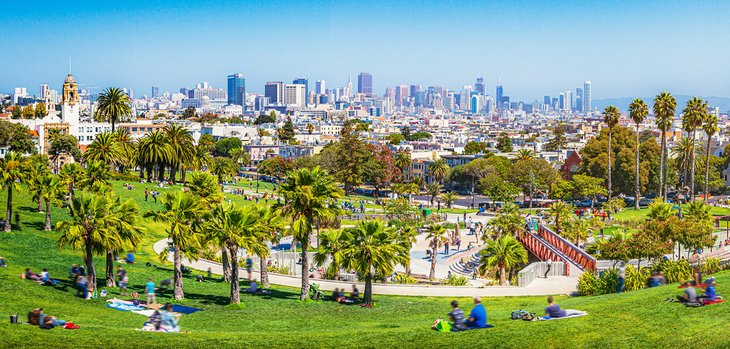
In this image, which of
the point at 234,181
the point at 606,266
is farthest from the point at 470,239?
the point at 234,181

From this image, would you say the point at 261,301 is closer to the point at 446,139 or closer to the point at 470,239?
the point at 470,239

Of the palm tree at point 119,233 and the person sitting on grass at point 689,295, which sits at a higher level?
the palm tree at point 119,233

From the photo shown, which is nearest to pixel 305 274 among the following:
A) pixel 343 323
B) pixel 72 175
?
pixel 343 323

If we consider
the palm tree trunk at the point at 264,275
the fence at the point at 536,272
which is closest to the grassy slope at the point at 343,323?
the palm tree trunk at the point at 264,275

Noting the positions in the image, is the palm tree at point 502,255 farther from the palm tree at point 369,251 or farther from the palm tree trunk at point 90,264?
the palm tree trunk at point 90,264

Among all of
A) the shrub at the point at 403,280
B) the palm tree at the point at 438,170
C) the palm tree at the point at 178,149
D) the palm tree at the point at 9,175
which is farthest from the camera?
the palm tree at the point at 438,170

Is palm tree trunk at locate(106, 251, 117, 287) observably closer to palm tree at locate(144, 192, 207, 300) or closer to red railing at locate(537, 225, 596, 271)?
palm tree at locate(144, 192, 207, 300)

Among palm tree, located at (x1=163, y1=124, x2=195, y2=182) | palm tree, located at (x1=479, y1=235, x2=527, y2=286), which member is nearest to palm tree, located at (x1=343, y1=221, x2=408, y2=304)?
palm tree, located at (x1=479, y1=235, x2=527, y2=286)
